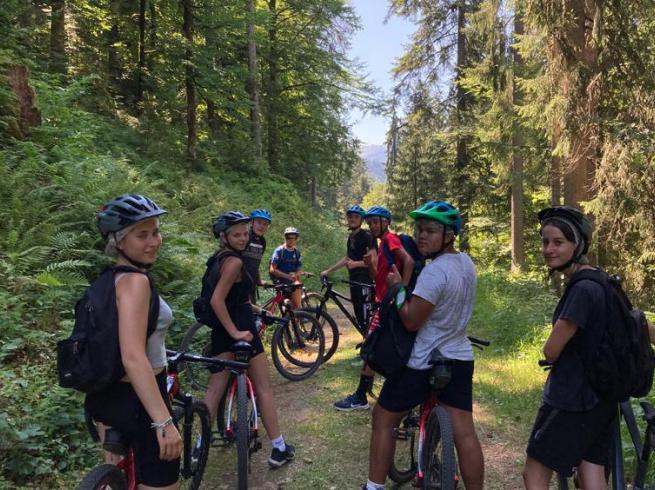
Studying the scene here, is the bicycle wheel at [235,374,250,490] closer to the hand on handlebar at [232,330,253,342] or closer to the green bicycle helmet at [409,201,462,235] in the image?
the hand on handlebar at [232,330,253,342]

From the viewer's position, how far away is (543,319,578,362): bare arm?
8.54ft

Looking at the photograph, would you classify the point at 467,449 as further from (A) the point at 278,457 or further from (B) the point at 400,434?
(A) the point at 278,457

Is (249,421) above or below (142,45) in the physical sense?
below

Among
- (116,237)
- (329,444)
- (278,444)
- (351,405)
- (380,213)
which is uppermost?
(380,213)

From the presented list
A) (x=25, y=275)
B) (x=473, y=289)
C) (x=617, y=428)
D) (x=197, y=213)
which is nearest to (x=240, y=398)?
(x=473, y=289)

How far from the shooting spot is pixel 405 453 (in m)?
4.64

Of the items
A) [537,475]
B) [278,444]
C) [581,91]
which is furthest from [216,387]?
[581,91]

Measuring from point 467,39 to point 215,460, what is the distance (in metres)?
18.9

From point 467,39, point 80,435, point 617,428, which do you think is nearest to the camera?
point 617,428

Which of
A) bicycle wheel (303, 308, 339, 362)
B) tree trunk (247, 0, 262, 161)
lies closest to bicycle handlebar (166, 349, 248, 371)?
bicycle wheel (303, 308, 339, 362)

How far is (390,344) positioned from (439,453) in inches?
33.5

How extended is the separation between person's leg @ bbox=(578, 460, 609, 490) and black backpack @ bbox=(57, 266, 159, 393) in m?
2.61

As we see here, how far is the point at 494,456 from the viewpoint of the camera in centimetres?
475

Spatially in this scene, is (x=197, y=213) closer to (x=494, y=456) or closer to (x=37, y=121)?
(x=37, y=121)
